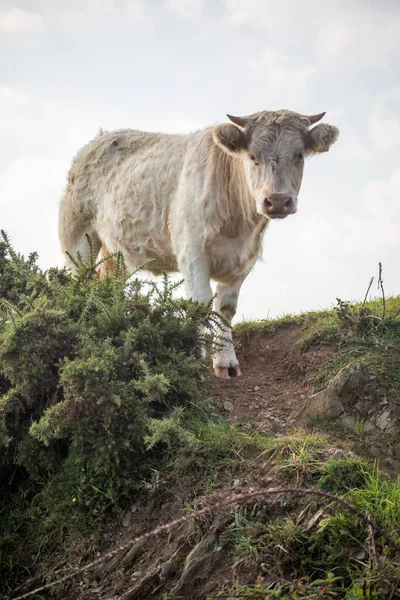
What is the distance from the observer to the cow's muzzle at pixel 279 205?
252 inches

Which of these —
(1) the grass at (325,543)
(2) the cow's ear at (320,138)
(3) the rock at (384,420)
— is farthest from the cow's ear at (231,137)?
(1) the grass at (325,543)

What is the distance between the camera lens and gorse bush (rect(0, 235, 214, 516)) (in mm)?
4277

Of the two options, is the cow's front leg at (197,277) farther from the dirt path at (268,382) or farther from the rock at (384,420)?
the rock at (384,420)

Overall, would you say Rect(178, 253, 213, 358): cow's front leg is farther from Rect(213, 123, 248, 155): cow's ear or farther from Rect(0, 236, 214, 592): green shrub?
Rect(0, 236, 214, 592): green shrub

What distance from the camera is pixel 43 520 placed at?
456 centimetres

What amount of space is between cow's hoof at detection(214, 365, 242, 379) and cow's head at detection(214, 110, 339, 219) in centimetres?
162

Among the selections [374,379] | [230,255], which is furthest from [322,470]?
[230,255]

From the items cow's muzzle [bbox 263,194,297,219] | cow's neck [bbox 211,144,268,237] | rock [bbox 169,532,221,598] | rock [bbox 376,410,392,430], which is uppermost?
cow's neck [bbox 211,144,268,237]

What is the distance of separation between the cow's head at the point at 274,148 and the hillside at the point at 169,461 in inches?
63.5

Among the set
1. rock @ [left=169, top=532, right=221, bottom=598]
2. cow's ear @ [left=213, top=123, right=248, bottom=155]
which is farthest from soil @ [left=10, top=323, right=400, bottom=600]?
cow's ear @ [left=213, top=123, right=248, bottom=155]

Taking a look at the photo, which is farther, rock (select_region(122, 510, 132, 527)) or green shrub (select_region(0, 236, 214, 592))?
green shrub (select_region(0, 236, 214, 592))

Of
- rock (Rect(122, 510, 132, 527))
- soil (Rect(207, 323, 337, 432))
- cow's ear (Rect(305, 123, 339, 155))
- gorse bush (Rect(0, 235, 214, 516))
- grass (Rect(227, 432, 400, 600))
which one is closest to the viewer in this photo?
grass (Rect(227, 432, 400, 600))

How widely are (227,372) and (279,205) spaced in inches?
70.7

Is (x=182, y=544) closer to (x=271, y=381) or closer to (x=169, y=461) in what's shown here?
(x=169, y=461)
